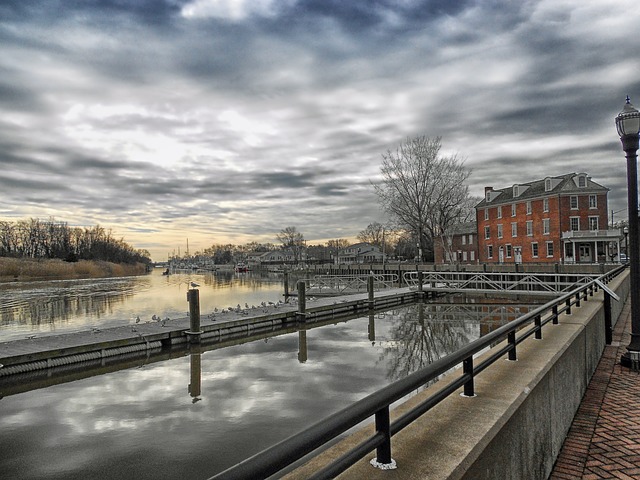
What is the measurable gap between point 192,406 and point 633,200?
9237 millimetres

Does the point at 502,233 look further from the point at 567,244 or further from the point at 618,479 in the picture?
the point at 618,479

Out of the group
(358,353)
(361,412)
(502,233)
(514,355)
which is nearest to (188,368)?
(358,353)

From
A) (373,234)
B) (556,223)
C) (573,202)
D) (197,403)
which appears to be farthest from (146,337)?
(373,234)

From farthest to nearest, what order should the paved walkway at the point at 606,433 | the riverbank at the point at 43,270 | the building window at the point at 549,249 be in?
1. the riverbank at the point at 43,270
2. the building window at the point at 549,249
3. the paved walkway at the point at 606,433

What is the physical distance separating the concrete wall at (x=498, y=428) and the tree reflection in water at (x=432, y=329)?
4.46 metres

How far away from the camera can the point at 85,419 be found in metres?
8.90

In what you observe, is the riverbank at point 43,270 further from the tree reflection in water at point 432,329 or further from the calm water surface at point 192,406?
the calm water surface at point 192,406

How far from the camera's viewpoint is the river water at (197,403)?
711cm

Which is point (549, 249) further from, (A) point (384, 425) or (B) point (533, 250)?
(A) point (384, 425)

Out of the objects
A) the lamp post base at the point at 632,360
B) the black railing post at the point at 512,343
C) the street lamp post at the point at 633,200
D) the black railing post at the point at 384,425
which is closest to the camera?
the black railing post at the point at 384,425

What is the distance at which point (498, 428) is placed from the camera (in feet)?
10.8

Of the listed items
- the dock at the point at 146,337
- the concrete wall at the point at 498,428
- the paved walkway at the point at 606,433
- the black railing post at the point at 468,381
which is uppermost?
the black railing post at the point at 468,381

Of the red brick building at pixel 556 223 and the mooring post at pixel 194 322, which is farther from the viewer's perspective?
the red brick building at pixel 556 223

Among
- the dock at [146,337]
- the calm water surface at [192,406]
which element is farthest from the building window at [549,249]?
the calm water surface at [192,406]
